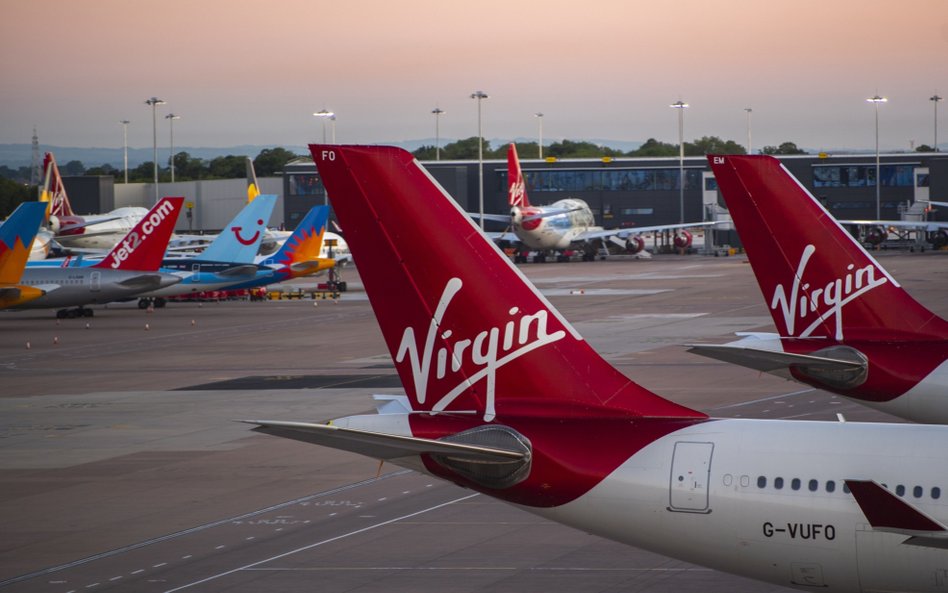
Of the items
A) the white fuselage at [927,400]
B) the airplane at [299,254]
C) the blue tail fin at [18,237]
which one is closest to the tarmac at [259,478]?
the blue tail fin at [18,237]

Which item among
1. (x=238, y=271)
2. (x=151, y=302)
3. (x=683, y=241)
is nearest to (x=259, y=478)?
(x=238, y=271)

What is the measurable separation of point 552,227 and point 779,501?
373 feet

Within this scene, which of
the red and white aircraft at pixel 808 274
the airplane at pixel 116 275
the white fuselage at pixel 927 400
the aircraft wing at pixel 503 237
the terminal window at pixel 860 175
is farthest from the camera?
the terminal window at pixel 860 175

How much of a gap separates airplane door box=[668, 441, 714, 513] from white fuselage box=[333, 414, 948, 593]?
0.01 meters

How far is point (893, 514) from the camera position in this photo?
529 inches

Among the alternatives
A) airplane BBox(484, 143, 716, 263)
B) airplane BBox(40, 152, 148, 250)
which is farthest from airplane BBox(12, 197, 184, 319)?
airplane BBox(484, 143, 716, 263)

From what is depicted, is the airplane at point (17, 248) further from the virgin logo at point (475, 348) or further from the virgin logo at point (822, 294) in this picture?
the virgin logo at point (475, 348)

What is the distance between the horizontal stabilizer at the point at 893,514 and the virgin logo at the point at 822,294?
9035mm

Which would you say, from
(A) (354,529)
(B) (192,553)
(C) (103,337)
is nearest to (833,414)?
(A) (354,529)

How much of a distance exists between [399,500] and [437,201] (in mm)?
10883

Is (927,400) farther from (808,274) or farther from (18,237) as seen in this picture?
(18,237)

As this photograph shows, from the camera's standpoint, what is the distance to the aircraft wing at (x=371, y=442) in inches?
546

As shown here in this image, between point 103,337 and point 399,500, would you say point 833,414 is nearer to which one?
point 399,500

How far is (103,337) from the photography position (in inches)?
2474
